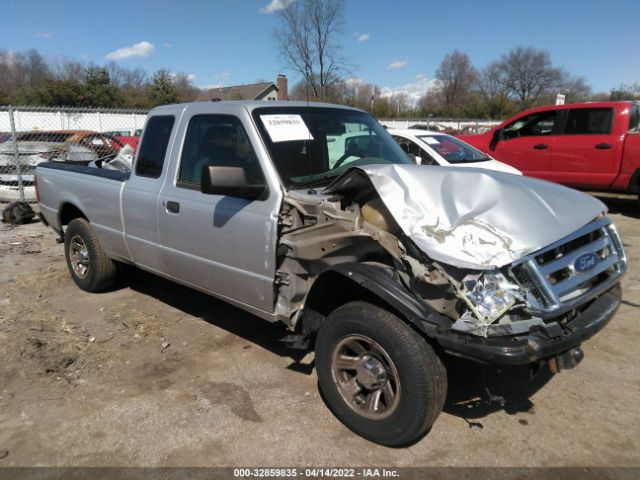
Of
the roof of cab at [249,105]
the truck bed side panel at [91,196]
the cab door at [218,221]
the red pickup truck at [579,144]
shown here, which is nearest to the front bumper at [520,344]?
the cab door at [218,221]

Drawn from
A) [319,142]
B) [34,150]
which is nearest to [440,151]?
[319,142]

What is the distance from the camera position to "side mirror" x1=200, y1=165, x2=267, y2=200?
2984 mm

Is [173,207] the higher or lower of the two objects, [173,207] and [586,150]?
the lower

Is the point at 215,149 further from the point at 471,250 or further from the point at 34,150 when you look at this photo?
the point at 34,150

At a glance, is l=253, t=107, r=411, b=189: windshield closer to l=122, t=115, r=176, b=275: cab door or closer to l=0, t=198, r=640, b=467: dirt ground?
l=122, t=115, r=176, b=275: cab door

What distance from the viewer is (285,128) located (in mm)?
3514

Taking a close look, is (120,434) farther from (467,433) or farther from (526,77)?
(526,77)

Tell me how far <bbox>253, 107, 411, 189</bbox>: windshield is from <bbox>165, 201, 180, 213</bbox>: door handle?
37.6 inches

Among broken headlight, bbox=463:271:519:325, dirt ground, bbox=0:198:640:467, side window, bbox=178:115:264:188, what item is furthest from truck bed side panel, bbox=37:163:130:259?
broken headlight, bbox=463:271:519:325

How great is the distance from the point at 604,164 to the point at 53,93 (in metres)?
44.9

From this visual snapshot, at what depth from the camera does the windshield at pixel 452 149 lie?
8.25m

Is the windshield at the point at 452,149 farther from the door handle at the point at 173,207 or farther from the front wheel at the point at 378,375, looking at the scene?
the front wheel at the point at 378,375

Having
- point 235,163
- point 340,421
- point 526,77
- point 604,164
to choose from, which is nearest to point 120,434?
point 340,421

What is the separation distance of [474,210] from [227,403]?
2.06 m
